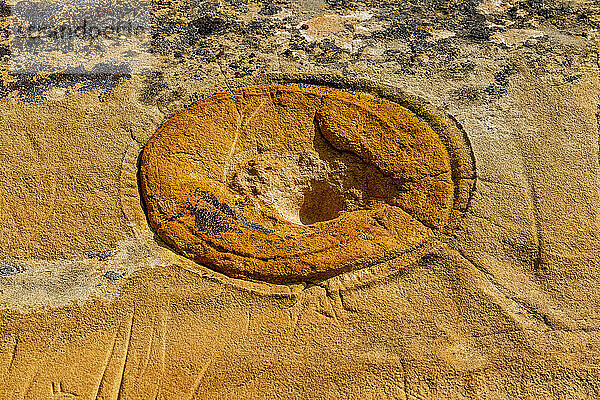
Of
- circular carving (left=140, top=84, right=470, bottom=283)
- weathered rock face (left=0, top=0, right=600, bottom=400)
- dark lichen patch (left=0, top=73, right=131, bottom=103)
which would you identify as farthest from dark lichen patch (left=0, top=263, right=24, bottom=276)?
dark lichen patch (left=0, top=73, right=131, bottom=103)

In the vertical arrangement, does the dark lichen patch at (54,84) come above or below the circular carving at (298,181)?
above

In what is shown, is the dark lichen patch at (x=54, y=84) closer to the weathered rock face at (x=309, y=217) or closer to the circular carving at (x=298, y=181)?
the weathered rock face at (x=309, y=217)

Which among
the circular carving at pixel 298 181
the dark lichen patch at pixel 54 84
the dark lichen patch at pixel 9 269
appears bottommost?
the dark lichen patch at pixel 9 269

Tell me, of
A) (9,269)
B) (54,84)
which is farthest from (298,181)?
(54,84)

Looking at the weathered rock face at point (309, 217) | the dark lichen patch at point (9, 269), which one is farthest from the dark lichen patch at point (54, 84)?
the dark lichen patch at point (9, 269)

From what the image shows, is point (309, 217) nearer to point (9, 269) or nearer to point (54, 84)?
point (9, 269)
